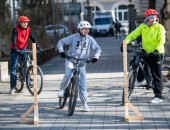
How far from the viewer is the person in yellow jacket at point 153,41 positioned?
1134 centimetres

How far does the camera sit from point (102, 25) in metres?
55.9

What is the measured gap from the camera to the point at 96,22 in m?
57.6

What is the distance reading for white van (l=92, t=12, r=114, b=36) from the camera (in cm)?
5519

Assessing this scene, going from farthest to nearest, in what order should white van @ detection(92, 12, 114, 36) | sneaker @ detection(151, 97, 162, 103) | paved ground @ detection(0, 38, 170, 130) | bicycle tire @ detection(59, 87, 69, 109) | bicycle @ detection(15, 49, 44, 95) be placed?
white van @ detection(92, 12, 114, 36)
bicycle @ detection(15, 49, 44, 95)
sneaker @ detection(151, 97, 162, 103)
bicycle tire @ detection(59, 87, 69, 109)
paved ground @ detection(0, 38, 170, 130)

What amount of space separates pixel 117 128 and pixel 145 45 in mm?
2737

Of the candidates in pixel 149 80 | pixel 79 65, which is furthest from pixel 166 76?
pixel 79 65

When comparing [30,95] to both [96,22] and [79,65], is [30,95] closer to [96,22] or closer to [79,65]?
[79,65]

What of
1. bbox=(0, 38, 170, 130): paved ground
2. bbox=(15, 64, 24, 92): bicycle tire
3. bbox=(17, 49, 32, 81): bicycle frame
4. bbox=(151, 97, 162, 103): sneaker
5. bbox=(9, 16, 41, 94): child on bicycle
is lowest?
bbox=(0, 38, 170, 130): paved ground

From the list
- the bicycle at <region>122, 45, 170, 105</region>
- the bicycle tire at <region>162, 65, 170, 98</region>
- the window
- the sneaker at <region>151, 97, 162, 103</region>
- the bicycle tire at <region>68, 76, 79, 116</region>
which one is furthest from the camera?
the window

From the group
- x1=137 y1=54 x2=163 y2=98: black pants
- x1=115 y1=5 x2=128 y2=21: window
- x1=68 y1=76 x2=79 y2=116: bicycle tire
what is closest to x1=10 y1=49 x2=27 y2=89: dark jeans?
x1=68 y1=76 x2=79 y2=116: bicycle tire

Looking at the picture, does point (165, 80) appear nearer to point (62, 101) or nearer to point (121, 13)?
point (62, 101)

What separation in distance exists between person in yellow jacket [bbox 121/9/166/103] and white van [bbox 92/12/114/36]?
141 feet

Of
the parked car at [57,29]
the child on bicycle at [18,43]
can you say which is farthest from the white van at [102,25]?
the child on bicycle at [18,43]

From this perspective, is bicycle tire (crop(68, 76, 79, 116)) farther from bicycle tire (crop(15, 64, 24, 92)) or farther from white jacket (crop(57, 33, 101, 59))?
bicycle tire (crop(15, 64, 24, 92))
